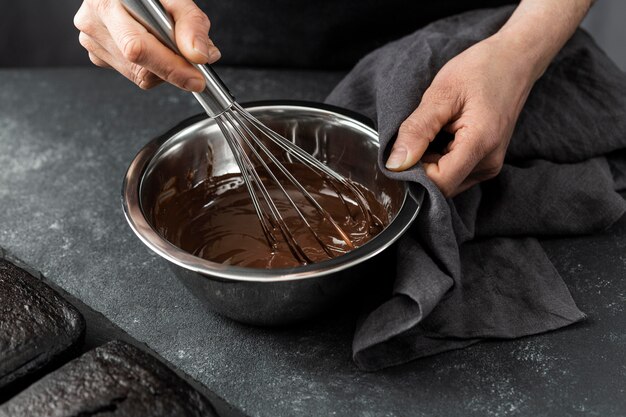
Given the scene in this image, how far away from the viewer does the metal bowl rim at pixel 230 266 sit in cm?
97

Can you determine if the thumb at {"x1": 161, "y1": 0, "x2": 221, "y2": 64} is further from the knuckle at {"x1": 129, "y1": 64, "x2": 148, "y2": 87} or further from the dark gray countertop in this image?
the dark gray countertop

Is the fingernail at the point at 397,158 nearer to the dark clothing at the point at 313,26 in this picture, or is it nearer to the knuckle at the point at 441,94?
the knuckle at the point at 441,94

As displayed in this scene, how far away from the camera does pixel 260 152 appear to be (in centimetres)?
128

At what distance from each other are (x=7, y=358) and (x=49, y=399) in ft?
0.35

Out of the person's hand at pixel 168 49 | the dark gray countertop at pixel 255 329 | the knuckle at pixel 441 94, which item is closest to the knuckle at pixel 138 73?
the person's hand at pixel 168 49

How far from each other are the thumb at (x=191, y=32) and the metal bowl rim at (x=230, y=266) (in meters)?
0.22

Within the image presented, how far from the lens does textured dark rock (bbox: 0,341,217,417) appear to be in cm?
89

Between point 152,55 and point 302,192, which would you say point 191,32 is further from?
point 302,192

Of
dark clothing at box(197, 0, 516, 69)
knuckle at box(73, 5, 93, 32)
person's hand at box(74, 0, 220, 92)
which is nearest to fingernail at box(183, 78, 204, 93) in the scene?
person's hand at box(74, 0, 220, 92)

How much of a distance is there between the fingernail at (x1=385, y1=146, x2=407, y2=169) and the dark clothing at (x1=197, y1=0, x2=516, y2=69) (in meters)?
0.61

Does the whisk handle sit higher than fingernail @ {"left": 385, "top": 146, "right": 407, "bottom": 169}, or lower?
higher

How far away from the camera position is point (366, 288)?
1112 mm

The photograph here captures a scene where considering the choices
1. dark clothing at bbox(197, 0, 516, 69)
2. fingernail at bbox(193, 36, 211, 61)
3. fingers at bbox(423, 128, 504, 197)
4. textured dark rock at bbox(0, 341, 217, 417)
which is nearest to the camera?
textured dark rock at bbox(0, 341, 217, 417)

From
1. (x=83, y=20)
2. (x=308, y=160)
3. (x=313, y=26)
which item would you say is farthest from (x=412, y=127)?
(x=313, y=26)
